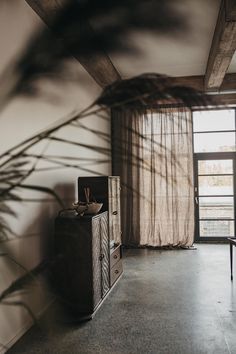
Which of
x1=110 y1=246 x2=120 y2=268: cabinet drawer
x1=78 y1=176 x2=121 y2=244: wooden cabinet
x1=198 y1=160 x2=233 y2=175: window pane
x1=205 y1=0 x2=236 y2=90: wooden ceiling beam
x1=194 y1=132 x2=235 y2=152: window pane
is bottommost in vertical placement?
x1=110 y1=246 x2=120 y2=268: cabinet drawer

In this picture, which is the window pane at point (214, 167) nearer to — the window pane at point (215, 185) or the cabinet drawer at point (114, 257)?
the window pane at point (215, 185)

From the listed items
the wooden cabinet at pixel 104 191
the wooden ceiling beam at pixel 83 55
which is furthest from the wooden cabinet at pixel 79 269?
the wooden ceiling beam at pixel 83 55

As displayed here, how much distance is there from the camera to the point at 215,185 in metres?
7.09

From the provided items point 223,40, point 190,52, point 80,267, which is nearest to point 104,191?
point 80,267

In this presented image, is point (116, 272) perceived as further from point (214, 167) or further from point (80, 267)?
point (214, 167)

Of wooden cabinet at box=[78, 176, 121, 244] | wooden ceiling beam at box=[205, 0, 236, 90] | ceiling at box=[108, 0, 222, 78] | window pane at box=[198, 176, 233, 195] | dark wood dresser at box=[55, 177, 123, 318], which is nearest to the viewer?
wooden ceiling beam at box=[205, 0, 236, 90]

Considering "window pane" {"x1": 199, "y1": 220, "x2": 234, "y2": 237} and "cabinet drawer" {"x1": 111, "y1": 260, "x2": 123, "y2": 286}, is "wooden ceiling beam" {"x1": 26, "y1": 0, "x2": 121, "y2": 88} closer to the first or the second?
"cabinet drawer" {"x1": 111, "y1": 260, "x2": 123, "y2": 286}

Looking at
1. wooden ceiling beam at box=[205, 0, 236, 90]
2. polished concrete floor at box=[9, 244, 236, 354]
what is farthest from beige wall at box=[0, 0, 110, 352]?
wooden ceiling beam at box=[205, 0, 236, 90]

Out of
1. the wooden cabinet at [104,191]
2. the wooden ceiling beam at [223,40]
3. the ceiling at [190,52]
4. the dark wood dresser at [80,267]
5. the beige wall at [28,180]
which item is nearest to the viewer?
the beige wall at [28,180]

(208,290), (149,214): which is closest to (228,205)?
(149,214)

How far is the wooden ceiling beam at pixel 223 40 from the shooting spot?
3.27 metres

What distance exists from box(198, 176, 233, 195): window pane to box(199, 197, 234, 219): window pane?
13cm

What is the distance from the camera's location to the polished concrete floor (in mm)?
2799

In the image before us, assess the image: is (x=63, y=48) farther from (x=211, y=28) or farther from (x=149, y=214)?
(x=149, y=214)
